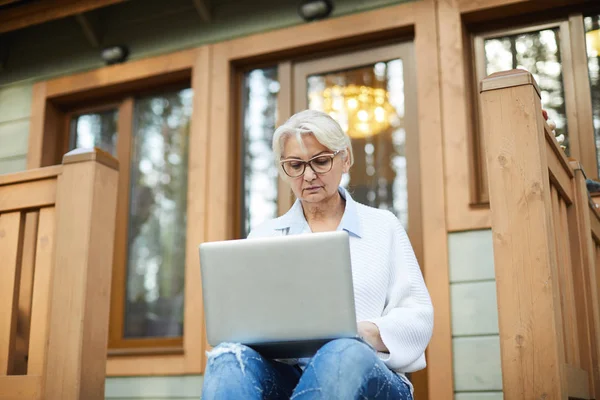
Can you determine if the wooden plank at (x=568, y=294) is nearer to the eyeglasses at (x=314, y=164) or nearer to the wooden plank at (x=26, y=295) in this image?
the eyeglasses at (x=314, y=164)

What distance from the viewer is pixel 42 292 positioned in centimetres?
226

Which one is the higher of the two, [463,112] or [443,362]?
[463,112]

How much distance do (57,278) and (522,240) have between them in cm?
134

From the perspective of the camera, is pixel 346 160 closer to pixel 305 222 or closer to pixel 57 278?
pixel 305 222

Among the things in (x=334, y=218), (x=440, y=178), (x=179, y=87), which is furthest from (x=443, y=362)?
(x=179, y=87)

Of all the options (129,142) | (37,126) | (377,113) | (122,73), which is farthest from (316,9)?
(37,126)

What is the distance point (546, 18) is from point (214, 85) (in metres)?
1.49

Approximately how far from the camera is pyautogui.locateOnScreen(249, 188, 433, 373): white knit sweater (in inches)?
69.8

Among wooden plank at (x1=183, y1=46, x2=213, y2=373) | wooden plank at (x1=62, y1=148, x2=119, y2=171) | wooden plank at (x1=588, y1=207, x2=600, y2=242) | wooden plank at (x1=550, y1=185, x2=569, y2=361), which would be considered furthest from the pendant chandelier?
wooden plank at (x1=550, y1=185, x2=569, y2=361)

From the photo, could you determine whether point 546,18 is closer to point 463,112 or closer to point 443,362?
point 463,112

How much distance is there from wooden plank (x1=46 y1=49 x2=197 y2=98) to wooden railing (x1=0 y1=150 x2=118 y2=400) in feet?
4.53

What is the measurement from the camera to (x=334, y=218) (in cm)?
216

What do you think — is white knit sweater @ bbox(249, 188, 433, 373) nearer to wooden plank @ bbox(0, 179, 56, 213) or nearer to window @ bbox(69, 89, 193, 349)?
wooden plank @ bbox(0, 179, 56, 213)

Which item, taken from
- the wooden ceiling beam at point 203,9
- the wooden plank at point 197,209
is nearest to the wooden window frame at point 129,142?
the wooden plank at point 197,209
